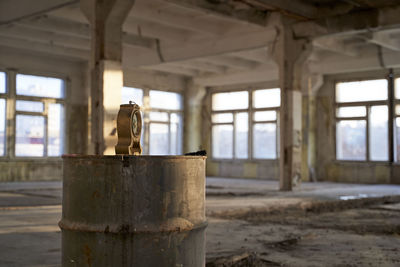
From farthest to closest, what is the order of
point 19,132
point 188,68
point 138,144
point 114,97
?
1. point 188,68
2. point 19,132
3. point 114,97
4. point 138,144

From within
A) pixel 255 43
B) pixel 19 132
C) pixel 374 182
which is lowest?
pixel 374 182

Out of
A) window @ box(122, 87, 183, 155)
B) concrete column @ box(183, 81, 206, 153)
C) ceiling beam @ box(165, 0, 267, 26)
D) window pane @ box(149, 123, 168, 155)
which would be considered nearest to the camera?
ceiling beam @ box(165, 0, 267, 26)

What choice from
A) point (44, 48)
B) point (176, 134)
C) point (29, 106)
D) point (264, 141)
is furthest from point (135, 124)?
point (176, 134)

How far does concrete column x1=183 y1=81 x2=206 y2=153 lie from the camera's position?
23016 mm

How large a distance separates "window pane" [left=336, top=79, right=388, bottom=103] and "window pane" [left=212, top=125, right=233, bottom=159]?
17.6ft

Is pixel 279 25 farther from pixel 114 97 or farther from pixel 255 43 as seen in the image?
pixel 114 97

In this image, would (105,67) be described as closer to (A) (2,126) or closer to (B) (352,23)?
(B) (352,23)

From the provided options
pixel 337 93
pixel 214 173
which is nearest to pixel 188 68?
pixel 214 173

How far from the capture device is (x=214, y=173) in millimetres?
23234

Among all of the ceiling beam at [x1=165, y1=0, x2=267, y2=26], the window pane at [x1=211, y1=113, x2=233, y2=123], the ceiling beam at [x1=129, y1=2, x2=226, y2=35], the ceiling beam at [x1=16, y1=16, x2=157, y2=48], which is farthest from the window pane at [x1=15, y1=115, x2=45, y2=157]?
the ceiling beam at [x1=165, y1=0, x2=267, y2=26]

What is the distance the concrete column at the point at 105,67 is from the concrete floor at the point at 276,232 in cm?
167

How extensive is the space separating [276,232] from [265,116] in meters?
14.6

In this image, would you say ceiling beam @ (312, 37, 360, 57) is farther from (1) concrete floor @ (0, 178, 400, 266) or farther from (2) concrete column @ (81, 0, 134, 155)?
(2) concrete column @ (81, 0, 134, 155)

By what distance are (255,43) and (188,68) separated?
832cm
